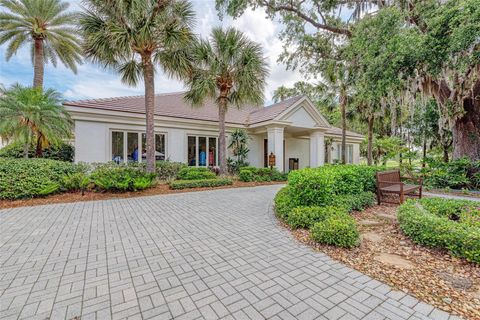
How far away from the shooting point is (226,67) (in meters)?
11.2

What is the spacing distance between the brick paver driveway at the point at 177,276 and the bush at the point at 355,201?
2.05 meters

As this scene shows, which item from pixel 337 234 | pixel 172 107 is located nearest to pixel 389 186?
pixel 337 234

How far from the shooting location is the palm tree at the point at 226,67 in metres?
11.0

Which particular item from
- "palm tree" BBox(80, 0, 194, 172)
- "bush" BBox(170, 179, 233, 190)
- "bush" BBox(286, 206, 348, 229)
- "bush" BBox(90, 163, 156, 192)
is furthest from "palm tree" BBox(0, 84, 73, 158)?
"bush" BBox(286, 206, 348, 229)

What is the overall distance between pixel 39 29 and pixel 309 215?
62.5 ft

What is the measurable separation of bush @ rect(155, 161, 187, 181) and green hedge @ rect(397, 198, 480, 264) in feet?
34.1

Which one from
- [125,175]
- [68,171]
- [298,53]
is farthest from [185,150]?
[298,53]

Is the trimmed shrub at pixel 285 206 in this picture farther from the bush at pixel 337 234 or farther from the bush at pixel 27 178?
the bush at pixel 27 178

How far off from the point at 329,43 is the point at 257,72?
5.16 m

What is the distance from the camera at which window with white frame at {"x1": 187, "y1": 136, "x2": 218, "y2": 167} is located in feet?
46.5

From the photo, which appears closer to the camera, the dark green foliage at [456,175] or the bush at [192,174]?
the dark green foliage at [456,175]

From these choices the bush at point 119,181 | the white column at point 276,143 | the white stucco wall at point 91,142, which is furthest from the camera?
the white column at point 276,143

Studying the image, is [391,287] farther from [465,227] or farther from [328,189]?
[328,189]

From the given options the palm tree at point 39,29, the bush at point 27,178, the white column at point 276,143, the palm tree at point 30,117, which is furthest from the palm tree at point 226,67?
the palm tree at point 39,29
